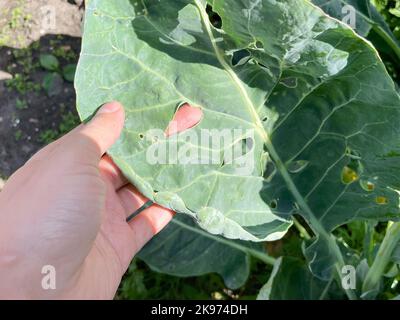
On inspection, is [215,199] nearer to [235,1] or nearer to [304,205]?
[304,205]

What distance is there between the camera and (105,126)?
1218 mm

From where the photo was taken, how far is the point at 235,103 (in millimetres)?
1267

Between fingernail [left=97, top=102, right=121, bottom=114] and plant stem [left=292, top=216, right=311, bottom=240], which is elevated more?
fingernail [left=97, top=102, right=121, bottom=114]

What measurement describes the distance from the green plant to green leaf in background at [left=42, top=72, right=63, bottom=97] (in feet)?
3.56

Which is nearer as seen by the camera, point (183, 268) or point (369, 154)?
point (369, 154)

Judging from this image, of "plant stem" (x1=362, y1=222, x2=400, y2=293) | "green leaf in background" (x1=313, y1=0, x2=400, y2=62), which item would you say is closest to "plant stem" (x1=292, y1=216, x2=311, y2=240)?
"plant stem" (x1=362, y1=222, x2=400, y2=293)

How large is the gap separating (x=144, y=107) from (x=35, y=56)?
126cm

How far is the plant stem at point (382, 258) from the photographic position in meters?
1.39

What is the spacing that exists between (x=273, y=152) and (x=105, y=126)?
41 centimetres

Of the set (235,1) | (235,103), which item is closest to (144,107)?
(235,103)

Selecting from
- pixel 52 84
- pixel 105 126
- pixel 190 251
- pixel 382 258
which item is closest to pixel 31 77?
pixel 52 84

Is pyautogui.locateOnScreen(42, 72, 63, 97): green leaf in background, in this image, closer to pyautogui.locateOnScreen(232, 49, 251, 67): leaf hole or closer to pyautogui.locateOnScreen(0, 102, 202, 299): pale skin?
pyautogui.locateOnScreen(0, 102, 202, 299): pale skin

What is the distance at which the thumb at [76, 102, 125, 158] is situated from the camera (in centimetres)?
122
